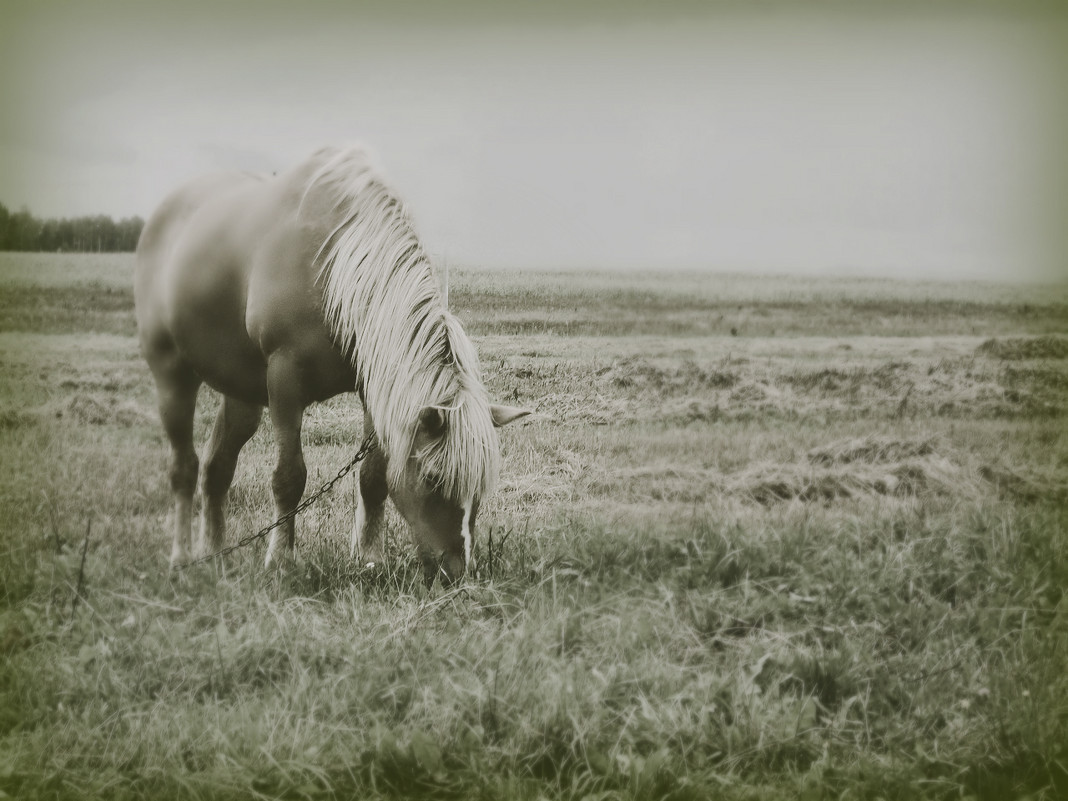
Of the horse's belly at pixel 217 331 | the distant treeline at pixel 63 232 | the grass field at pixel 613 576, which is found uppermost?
the distant treeline at pixel 63 232

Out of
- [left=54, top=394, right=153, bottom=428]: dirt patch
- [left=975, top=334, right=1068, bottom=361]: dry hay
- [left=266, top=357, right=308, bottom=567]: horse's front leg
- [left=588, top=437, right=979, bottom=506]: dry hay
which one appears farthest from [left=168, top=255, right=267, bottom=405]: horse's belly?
[left=975, top=334, right=1068, bottom=361]: dry hay

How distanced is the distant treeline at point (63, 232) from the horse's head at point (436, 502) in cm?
174

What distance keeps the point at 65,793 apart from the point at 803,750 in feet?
8.70

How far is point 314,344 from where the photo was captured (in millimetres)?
3705

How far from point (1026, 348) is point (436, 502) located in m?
3.08

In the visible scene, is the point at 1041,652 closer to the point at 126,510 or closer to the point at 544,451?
the point at 544,451

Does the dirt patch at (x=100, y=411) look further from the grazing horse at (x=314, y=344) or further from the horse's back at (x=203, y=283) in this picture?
the horse's back at (x=203, y=283)

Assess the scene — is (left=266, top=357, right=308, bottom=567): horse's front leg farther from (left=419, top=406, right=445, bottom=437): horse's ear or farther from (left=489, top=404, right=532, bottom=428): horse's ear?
(left=489, top=404, right=532, bottom=428): horse's ear

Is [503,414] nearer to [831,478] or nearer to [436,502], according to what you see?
[436,502]

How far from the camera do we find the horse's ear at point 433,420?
338cm

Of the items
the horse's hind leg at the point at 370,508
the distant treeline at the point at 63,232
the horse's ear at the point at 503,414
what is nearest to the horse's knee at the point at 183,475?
the horse's hind leg at the point at 370,508

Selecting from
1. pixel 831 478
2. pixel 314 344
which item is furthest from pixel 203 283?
pixel 831 478

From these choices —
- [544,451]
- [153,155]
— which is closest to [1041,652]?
[544,451]

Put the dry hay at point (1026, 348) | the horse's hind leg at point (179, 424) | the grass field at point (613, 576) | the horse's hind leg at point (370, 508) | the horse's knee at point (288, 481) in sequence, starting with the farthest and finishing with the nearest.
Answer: the dry hay at point (1026, 348)
the horse's hind leg at point (179, 424)
the horse's hind leg at point (370, 508)
the horse's knee at point (288, 481)
the grass field at point (613, 576)
